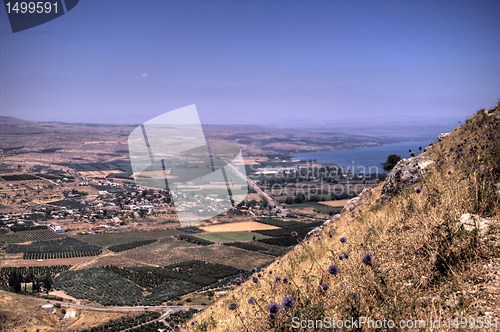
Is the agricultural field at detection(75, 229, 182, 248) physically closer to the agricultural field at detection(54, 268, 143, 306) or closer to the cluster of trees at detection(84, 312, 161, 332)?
the agricultural field at detection(54, 268, 143, 306)

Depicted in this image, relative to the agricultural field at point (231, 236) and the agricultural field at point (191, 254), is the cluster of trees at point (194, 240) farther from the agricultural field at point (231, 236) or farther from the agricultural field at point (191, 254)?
the agricultural field at point (191, 254)

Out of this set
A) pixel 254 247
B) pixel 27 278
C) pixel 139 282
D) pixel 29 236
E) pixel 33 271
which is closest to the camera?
pixel 27 278

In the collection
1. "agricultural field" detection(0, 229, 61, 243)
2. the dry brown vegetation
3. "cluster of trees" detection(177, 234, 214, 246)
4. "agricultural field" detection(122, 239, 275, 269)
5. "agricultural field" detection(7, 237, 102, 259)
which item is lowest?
"cluster of trees" detection(177, 234, 214, 246)

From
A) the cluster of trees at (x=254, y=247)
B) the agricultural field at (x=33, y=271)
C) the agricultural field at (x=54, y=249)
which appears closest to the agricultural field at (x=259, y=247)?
the cluster of trees at (x=254, y=247)

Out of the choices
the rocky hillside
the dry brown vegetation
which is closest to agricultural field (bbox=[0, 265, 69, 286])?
the dry brown vegetation

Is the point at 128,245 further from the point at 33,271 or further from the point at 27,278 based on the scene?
the point at 27,278

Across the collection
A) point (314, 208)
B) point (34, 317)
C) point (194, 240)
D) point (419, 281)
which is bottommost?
point (194, 240)

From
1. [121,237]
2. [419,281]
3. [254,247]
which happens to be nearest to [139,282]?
[254,247]
